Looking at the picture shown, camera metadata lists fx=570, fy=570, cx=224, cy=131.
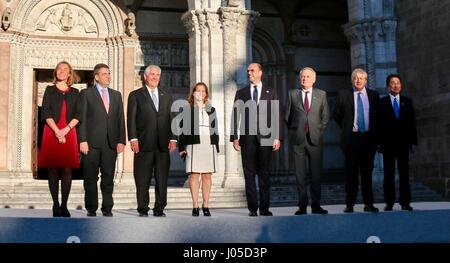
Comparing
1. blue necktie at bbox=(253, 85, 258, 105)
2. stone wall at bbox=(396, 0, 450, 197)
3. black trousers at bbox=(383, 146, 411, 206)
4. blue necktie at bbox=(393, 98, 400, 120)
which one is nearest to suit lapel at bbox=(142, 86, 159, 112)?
blue necktie at bbox=(253, 85, 258, 105)

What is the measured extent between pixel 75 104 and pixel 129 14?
977 cm

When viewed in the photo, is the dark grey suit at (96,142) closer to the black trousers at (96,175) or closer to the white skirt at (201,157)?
the black trousers at (96,175)

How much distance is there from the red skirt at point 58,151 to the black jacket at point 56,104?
0.18 feet

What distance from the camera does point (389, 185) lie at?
7.14 m

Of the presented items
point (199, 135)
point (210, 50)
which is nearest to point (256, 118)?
point (199, 135)

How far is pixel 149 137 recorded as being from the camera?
674cm

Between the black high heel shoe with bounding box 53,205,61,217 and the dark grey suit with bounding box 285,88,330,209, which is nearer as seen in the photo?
the black high heel shoe with bounding box 53,205,61,217

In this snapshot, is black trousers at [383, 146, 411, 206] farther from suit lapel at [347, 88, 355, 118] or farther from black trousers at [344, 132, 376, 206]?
suit lapel at [347, 88, 355, 118]

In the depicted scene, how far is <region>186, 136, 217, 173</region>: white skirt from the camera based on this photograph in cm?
693

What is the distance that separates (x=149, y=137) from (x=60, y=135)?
101 centimetres
